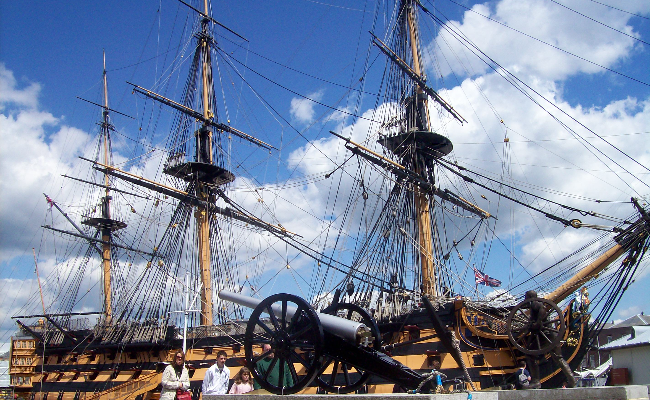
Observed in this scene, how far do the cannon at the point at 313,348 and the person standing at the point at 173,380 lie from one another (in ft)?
3.56

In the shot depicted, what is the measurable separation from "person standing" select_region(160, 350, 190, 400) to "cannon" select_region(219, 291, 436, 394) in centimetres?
109

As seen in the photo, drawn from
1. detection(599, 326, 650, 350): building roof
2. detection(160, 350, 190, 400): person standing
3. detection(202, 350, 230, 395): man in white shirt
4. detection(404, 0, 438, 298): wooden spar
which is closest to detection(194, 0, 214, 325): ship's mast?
detection(404, 0, 438, 298): wooden spar

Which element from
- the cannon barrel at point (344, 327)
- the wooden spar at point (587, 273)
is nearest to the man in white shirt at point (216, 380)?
the cannon barrel at point (344, 327)

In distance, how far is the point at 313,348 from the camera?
8523mm

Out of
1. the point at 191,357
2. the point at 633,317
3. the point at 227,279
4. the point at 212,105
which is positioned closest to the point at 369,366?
the point at 191,357

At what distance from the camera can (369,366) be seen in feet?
27.6

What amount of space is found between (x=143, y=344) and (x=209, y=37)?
64.1 ft

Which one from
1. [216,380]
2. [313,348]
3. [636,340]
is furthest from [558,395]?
[636,340]

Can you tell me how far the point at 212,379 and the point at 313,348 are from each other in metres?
2.04

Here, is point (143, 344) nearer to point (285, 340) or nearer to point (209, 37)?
point (285, 340)

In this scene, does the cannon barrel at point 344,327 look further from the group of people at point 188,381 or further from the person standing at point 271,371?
the group of people at point 188,381

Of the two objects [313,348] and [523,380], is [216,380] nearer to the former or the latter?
[313,348]

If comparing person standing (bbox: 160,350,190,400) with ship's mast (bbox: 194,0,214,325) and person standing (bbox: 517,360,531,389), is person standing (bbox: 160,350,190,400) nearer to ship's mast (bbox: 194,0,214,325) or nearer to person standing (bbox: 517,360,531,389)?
person standing (bbox: 517,360,531,389)

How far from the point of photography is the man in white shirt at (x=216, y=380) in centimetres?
925
